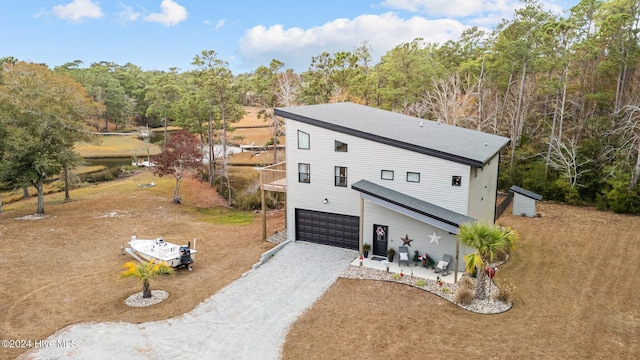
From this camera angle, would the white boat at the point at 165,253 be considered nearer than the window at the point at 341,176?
Yes

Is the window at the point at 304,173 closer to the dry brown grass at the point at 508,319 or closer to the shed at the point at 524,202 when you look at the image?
the dry brown grass at the point at 508,319

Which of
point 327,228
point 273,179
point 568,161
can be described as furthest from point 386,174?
point 568,161

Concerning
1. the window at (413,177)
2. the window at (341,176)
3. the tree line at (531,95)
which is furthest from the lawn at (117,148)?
the window at (413,177)

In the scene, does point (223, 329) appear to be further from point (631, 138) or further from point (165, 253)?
point (631, 138)

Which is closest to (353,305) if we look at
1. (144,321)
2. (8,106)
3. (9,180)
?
(144,321)

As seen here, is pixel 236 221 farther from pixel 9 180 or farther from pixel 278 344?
pixel 278 344

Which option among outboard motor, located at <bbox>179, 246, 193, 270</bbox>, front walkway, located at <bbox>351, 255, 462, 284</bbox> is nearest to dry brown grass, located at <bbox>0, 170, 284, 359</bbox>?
outboard motor, located at <bbox>179, 246, 193, 270</bbox>
